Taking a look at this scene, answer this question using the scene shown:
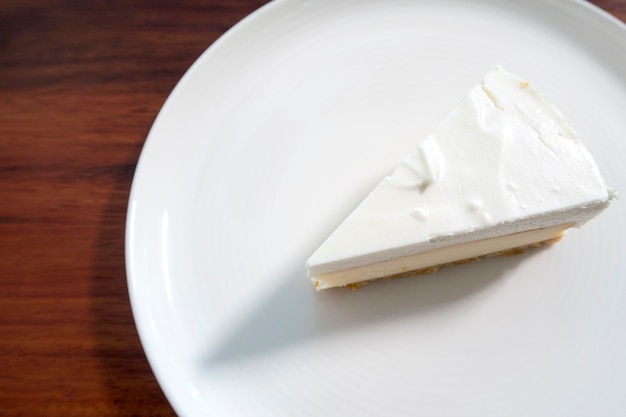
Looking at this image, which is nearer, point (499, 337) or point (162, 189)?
point (499, 337)

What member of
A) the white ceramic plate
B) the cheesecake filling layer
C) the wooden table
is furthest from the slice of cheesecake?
the wooden table

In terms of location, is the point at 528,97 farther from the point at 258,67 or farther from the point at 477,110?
the point at 258,67

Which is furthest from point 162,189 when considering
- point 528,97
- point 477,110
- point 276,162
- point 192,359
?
point 528,97

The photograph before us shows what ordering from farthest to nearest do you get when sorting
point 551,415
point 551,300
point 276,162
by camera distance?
1. point 276,162
2. point 551,300
3. point 551,415

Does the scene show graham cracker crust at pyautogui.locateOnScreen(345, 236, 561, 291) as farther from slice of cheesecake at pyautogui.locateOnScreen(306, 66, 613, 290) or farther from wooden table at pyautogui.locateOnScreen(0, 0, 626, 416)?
wooden table at pyautogui.locateOnScreen(0, 0, 626, 416)

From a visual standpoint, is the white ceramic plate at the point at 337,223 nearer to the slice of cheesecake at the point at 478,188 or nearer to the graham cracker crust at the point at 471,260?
the graham cracker crust at the point at 471,260

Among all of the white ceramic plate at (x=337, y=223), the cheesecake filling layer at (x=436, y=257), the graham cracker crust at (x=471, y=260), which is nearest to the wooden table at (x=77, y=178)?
the white ceramic plate at (x=337, y=223)
